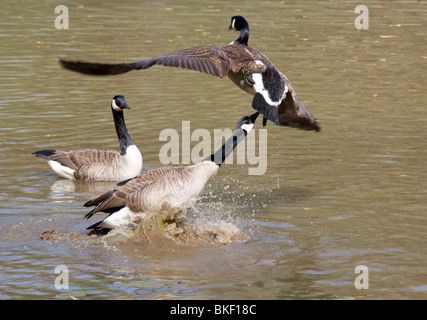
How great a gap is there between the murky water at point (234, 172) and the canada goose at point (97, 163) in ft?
0.65

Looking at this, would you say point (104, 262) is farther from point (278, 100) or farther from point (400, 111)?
point (400, 111)

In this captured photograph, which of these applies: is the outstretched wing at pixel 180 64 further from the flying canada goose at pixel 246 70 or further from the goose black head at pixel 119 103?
the goose black head at pixel 119 103

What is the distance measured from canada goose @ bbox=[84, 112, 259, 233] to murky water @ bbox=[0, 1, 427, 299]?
0.28m

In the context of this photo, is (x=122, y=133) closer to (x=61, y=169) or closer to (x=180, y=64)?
(x=61, y=169)

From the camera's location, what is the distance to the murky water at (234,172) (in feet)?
26.1

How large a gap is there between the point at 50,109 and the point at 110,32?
27.7ft

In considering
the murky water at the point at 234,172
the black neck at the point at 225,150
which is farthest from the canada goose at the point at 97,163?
the black neck at the point at 225,150

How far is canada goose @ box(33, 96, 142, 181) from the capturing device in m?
11.5

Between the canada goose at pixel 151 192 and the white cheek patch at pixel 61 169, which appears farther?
the white cheek patch at pixel 61 169

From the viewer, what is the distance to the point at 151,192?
8.94m

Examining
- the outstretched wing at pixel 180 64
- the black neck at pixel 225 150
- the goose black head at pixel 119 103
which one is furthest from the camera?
the goose black head at pixel 119 103

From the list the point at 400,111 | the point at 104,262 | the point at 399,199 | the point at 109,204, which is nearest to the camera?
the point at 104,262
